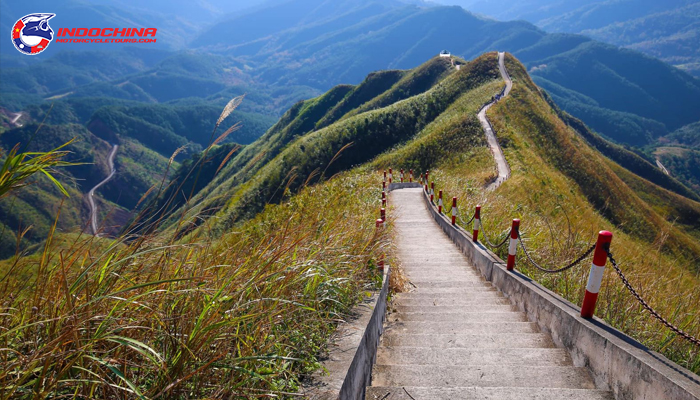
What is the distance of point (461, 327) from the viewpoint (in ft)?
14.6

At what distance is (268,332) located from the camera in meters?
2.46

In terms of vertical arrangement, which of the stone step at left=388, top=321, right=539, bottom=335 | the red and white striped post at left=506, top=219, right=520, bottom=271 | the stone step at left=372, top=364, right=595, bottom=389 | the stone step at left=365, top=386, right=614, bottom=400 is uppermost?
the red and white striped post at left=506, top=219, right=520, bottom=271

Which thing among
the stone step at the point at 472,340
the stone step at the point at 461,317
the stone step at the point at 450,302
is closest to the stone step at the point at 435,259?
the stone step at the point at 450,302

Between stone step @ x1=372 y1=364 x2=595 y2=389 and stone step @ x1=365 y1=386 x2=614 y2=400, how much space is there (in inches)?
7.6

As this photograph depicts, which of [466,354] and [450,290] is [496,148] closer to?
[450,290]

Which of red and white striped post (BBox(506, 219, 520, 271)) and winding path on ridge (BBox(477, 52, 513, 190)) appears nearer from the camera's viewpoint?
red and white striped post (BBox(506, 219, 520, 271))

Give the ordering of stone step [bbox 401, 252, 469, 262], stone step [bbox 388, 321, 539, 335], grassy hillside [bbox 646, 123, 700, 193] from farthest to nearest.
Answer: grassy hillside [bbox 646, 123, 700, 193] → stone step [bbox 401, 252, 469, 262] → stone step [bbox 388, 321, 539, 335]

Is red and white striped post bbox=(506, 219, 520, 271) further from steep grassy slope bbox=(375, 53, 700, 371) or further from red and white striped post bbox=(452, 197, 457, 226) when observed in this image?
red and white striped post bbox=(452, 197, 457, 226)

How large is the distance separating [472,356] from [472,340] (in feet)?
1.24

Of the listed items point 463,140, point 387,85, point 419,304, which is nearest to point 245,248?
point 419,304

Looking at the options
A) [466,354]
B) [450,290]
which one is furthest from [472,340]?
[450,290]

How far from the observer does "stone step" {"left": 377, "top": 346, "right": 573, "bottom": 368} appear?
3562 millimetres

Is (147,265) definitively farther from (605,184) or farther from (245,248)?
(605,184)

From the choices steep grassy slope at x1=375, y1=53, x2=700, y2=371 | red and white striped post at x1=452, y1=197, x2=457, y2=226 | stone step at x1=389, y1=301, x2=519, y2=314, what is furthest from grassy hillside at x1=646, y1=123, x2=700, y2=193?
stone step at x1=389, y1=301, x2=519, y2=314
